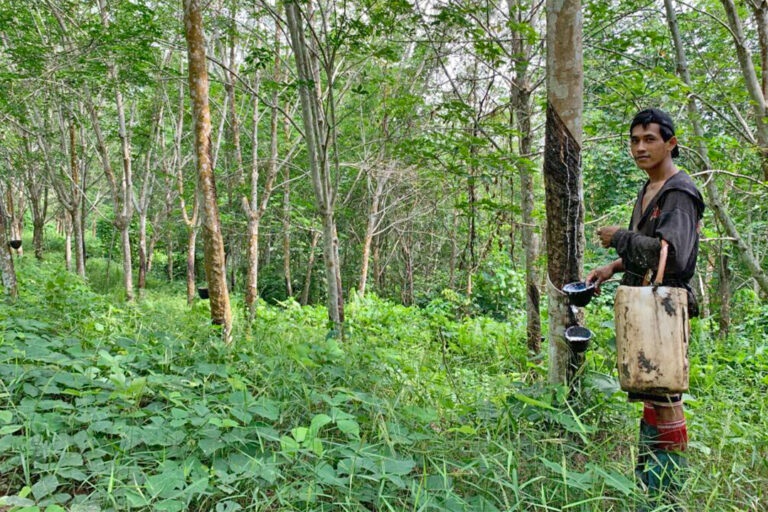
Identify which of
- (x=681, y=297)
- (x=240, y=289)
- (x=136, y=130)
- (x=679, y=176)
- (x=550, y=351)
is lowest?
(x=240, y=289)

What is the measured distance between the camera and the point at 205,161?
450cm

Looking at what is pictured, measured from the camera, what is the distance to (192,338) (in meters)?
4.17

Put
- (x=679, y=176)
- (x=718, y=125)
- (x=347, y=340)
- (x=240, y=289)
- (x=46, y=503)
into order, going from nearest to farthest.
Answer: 1. (x=46, y=503)
2. (x=679, y=176)
3. (x=347, y=340)
4. (x=718, y=125)
5. (x=240, y=289)

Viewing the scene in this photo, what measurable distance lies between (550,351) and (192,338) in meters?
3.25

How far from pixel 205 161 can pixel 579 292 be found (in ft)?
12.5

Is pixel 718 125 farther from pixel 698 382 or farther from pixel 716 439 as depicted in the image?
pixel 716 439

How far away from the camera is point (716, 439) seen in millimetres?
2590

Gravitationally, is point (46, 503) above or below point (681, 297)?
below

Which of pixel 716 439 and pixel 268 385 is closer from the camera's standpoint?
pixel 716 439

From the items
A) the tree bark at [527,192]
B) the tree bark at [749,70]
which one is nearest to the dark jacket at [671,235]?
the tree bark at [527,192]

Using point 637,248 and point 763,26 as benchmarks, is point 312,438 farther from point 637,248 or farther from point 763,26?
point 763,26

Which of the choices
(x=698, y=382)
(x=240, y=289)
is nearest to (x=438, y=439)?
(x=698, y=382)

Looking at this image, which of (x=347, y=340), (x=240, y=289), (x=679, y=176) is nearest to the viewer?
(x=679, y=176)

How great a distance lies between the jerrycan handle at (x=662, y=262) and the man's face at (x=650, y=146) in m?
0.46
